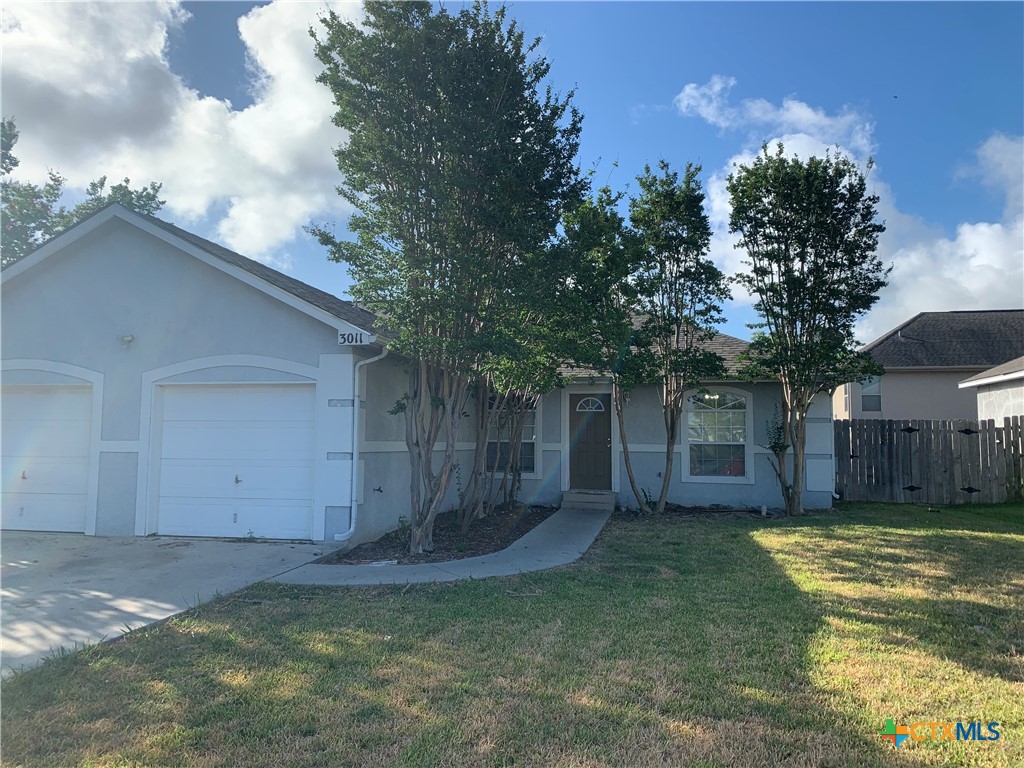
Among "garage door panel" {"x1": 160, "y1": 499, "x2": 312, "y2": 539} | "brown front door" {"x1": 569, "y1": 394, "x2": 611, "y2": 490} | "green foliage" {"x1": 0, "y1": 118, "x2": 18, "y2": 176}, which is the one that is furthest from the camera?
"green foliage" {"x1": 0, "y1": 118, "x2": 18, "y2": 176}

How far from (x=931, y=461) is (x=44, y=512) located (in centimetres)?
1671

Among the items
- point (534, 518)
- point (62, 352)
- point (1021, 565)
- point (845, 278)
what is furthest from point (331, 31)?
point (1021, 565)

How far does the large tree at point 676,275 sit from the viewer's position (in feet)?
36.8

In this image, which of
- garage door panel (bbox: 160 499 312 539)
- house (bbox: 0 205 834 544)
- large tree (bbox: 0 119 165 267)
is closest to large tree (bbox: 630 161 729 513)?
house (bbox: 0 205 834 544)

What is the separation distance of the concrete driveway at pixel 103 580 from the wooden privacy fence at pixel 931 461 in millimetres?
11619

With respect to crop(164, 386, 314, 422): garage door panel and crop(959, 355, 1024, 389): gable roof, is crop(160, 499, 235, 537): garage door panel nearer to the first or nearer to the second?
crop(164, 386, 314, 422): garage door panel

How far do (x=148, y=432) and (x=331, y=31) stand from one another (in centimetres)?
609

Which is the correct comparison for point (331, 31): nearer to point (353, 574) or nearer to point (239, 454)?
point (239, 454)

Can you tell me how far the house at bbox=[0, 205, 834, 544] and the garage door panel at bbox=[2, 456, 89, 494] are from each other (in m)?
0.02

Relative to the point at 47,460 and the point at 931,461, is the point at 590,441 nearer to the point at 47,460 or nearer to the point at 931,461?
the point at 931,461

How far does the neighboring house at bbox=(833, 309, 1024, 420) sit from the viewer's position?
67.1ft

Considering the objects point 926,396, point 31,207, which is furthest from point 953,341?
point 31,207

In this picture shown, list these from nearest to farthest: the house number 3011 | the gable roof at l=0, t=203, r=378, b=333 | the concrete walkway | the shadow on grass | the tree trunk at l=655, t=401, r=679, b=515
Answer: the shadow on grass → the concrete walkway → the house number 3011 → the gable roof at l=0, t=203, r=378, b=333 → the tree trunk at l=655, t=401, r=679, b=515

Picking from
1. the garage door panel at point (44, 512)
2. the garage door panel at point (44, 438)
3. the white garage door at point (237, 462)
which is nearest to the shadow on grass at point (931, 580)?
the white garage door at point (237, 462)
